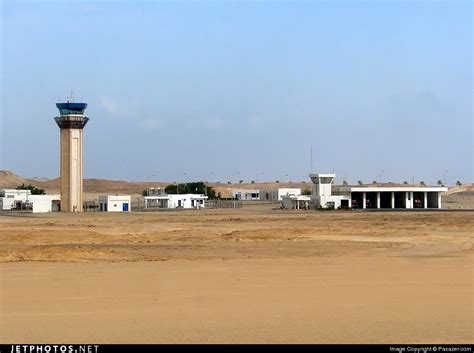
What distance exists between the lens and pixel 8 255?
28031 mm

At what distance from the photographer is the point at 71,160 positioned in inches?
4102

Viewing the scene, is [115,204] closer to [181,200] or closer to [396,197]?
[181,200]

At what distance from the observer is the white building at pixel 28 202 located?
107m

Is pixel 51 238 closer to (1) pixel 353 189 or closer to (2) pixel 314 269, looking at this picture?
(2) pixel 314 269

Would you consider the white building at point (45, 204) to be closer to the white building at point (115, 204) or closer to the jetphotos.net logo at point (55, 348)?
the white building at point (115, 204)

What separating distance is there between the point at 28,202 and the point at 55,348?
116 metres

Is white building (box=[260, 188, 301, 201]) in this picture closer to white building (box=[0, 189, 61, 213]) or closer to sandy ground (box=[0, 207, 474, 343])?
white building (box=[0, 189, 61, 213])

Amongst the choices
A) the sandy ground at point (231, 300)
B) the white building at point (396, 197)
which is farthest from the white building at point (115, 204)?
the sandy ground at point (231, 300)

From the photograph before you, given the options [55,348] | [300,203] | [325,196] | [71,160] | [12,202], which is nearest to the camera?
[55,348]

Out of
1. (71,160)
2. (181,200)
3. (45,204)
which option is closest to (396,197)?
(181,200)

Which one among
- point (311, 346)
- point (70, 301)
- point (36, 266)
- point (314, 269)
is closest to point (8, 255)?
point (36, 266)

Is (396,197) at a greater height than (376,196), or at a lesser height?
lesser

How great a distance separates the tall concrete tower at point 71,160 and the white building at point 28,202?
146 inches

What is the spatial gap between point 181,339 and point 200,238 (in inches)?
1255
